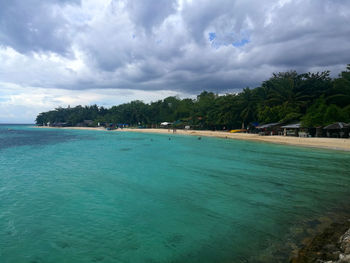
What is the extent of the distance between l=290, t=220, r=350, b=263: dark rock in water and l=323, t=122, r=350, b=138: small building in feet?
75.6

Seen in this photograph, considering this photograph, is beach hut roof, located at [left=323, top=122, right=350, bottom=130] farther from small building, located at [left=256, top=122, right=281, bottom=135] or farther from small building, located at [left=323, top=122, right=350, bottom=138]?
small building, located at [left=256, top=122, right=281, bottom=135]

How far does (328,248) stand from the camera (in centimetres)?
450

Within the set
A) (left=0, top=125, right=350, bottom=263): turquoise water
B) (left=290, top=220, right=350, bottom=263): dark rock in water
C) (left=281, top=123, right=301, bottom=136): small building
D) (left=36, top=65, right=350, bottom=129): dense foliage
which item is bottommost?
(left=0, top=125, right=350, bottom=263): turquoise water

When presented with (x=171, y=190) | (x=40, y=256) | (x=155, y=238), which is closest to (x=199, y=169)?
(x=171, y=190)

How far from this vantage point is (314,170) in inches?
507

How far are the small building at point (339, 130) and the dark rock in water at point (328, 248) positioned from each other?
23046 mm

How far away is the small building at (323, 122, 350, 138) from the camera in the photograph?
934 inches

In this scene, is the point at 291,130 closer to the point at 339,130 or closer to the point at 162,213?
the point at 339,130

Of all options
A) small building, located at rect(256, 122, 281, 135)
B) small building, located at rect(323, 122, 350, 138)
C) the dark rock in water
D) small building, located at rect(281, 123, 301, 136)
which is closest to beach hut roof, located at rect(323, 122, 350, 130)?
small building, located at rect(323, 122, 350, 138)

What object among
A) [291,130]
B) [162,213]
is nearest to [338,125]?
[291,130]

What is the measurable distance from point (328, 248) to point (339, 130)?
92.9 ft

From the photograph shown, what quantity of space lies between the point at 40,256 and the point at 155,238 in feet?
8.24

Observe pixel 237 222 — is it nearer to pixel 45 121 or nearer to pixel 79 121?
pixel 79 121

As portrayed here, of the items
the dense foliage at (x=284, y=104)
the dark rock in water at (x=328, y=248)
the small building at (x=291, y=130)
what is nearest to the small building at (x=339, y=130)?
the dense foliage at (x=284, y=104)
